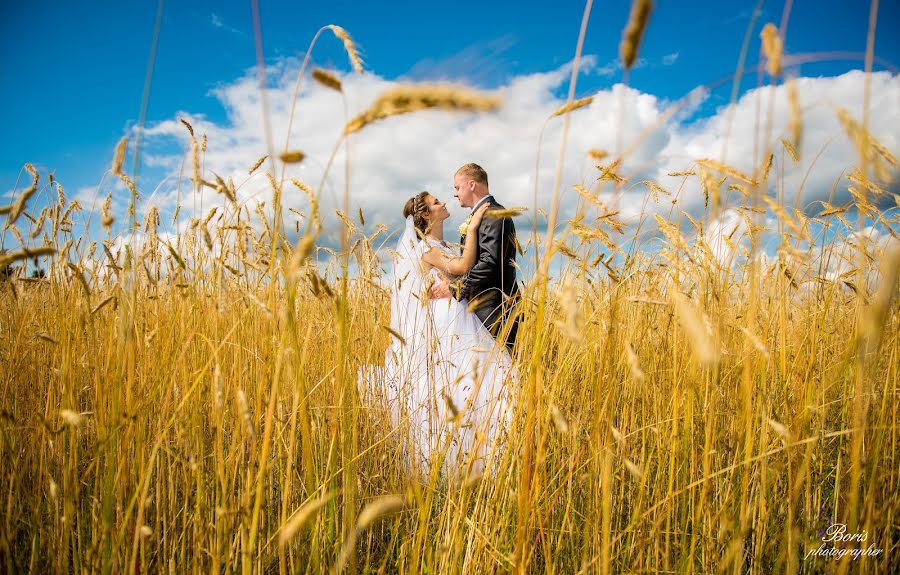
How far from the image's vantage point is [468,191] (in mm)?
3891

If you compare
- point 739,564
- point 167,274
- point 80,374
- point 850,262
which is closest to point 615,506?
point 739,564

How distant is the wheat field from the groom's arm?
4.17 ft

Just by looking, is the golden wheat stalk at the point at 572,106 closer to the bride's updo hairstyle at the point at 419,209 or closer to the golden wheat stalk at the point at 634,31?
the golden wheat stalk at the point at 634,31

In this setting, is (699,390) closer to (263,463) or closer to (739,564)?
(739,564)

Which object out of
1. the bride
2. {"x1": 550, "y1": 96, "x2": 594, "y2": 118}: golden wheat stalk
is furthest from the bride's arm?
{"x1": 550, "y1": 96, "x2": 594, "y2": 118}: golden wheat stalk

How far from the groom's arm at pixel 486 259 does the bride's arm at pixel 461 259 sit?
7 cm

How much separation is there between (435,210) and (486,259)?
1.18 m

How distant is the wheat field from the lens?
0.90 meters

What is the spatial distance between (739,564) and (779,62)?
1.03 m

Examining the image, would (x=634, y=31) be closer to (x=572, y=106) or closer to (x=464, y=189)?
(x=572, y=106)

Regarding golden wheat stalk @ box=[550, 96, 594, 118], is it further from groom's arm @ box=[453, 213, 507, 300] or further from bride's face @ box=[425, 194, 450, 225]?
bride's face @ box=[425, 194, 450, 225]

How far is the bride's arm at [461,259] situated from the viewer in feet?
11.0

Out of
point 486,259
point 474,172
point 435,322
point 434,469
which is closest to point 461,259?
point 486,259

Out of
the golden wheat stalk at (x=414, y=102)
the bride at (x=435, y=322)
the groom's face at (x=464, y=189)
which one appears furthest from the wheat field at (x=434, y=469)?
the groom's face at (x=464, y=189)
